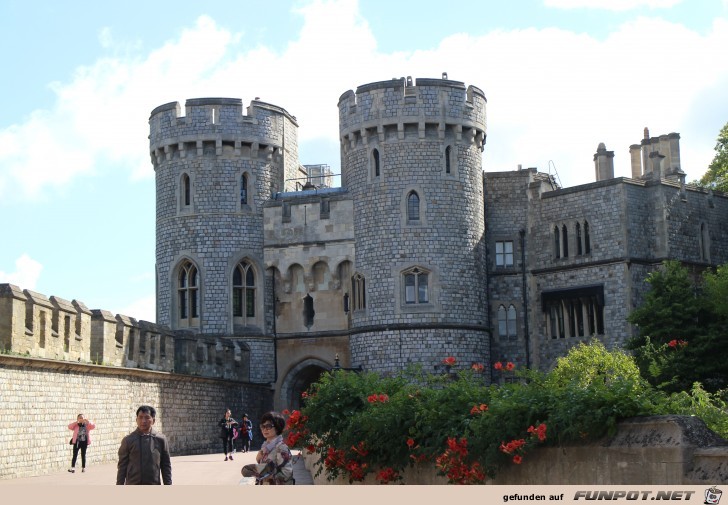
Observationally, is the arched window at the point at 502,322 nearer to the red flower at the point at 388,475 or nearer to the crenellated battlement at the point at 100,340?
the crenellated battlement at the point at 100,340

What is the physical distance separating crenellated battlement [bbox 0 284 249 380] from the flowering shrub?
8.00 m

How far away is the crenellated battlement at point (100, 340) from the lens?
24109mm

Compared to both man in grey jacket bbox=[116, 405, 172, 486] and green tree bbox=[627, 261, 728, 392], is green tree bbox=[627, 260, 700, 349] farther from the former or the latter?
man in grey jacket bbox=[116, 405, 172, 486]

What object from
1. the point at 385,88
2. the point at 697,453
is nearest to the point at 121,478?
the point at 697,453

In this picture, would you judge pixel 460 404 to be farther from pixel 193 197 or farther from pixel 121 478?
pixel 193 197

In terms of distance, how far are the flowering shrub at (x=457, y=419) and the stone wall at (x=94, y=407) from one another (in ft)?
26.1

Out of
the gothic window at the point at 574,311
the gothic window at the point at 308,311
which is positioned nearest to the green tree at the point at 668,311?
the gothic window at the point at 574,311

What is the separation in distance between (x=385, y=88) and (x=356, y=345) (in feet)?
25.9

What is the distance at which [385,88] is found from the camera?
38.2m

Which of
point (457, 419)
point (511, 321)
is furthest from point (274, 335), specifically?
point (457, 419)

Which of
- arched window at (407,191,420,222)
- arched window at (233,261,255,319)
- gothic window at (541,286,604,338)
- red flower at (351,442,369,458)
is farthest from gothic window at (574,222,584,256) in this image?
red flower at (351,442,369,458)

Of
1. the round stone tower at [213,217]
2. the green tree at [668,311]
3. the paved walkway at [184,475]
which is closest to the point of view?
the paved walkway at [184,475]

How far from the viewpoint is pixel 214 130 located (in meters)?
39.9

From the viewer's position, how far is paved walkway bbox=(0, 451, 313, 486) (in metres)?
20.7
